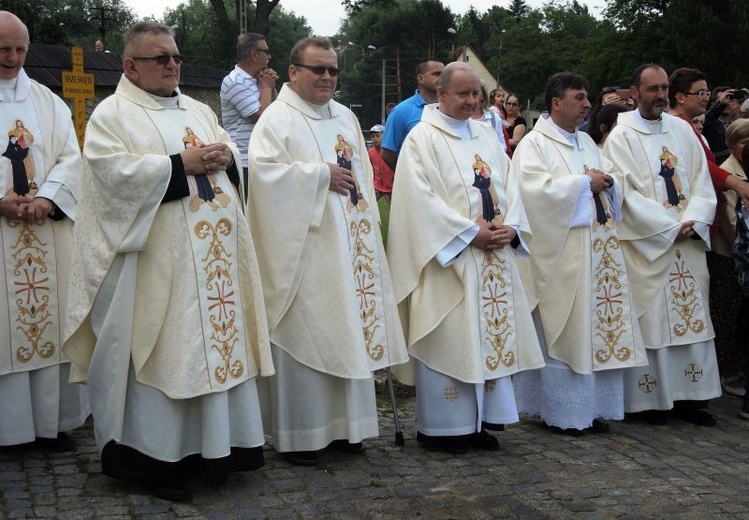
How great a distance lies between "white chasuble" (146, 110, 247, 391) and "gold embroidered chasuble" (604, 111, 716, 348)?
301 cm

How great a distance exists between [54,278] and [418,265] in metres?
2.14

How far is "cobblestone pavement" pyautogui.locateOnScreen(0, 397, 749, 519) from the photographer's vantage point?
5043 mm

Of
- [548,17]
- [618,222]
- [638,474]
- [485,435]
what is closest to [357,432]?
[485,435]

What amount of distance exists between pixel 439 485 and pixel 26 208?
2.74m

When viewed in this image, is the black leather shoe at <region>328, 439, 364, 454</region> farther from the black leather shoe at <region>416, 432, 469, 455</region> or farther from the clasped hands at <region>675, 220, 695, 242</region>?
the clasped hands at <region>675, 220, 695, 242</region>

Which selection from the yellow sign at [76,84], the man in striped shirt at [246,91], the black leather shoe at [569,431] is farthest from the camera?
the yellow sign at [76,84]

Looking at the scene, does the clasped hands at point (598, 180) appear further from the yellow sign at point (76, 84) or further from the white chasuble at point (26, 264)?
the yellow sign at point (76, 84)

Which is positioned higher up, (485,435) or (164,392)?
(164,392)

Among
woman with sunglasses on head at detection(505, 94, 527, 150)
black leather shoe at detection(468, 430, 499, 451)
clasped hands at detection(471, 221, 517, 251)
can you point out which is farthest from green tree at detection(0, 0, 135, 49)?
black leather shoe at detection(468, 430, 499, 451)

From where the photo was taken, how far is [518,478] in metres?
5.67

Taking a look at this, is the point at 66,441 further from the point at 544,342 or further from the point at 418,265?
the point at 544,342

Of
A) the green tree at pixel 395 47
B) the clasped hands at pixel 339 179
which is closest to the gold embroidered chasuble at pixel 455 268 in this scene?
the clasped hands at pixel 339 179

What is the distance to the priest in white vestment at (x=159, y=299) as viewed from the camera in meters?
5.12

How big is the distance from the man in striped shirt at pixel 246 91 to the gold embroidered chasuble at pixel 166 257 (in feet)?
6.68
